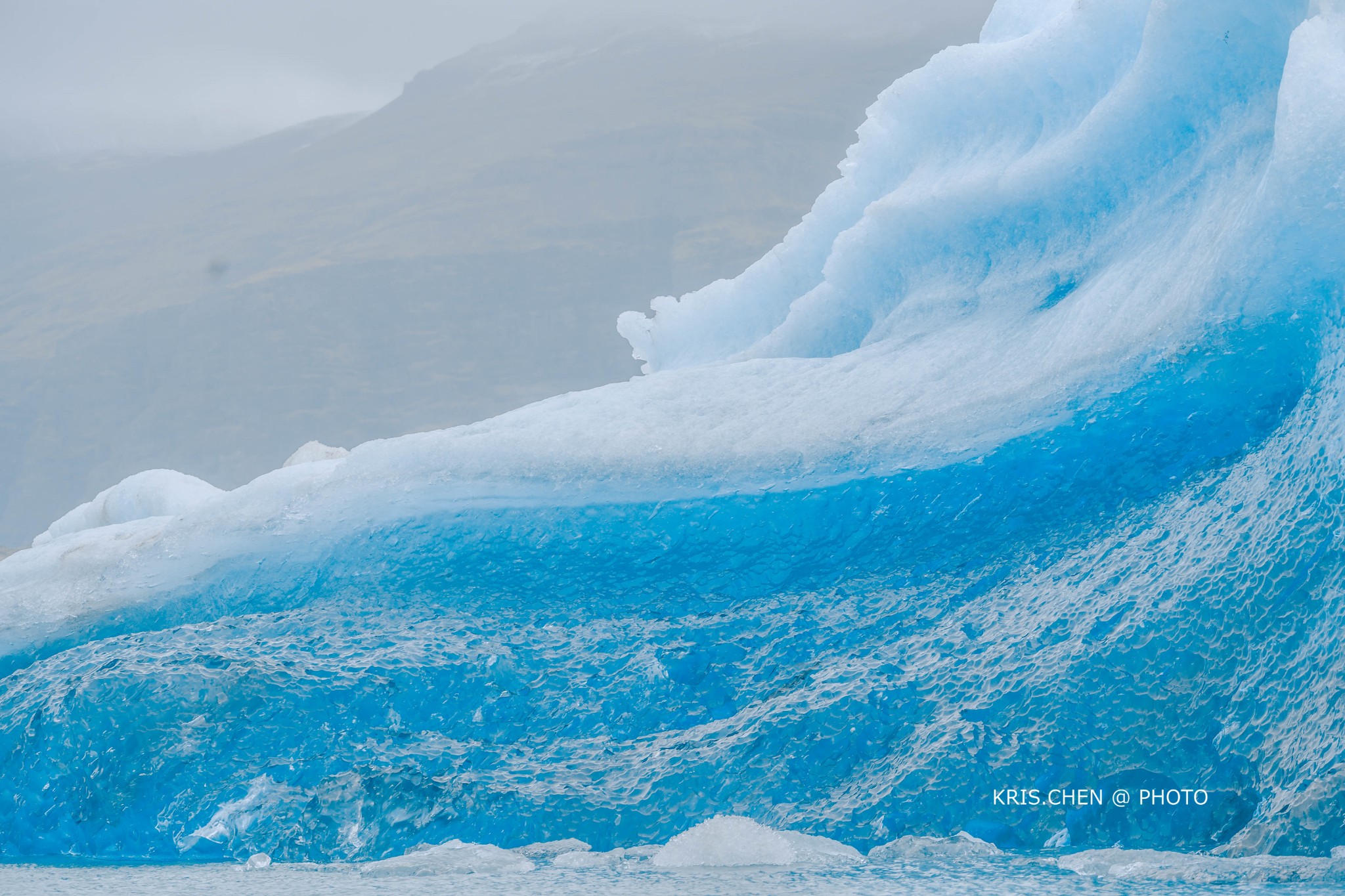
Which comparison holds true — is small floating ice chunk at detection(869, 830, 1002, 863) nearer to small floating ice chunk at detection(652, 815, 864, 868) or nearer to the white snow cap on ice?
small floating ice chunk at detection(652, 815, 864, 868)

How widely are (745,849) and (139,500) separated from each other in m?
5.28

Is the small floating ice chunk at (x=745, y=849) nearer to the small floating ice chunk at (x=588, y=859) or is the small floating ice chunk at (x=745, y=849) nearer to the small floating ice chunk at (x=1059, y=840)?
the small floating ice chunk at (x=588, y=859)

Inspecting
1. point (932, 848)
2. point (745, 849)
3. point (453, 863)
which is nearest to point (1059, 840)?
point (932, 848)

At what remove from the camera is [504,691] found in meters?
2.65

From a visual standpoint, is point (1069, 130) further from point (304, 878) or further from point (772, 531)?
point (304, 878)

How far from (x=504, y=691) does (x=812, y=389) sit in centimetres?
150

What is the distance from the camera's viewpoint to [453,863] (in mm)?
2014

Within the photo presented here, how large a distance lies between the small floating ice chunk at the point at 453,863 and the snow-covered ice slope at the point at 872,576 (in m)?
0.11

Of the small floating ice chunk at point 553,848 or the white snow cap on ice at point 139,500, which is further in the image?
the white snow cap on ice at point 139,500

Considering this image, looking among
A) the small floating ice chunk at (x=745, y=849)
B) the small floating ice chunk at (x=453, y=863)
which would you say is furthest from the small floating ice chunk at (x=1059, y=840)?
the small floating ice chunk at (x=453, y=863)

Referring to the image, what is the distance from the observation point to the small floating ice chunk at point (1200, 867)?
1.62 m

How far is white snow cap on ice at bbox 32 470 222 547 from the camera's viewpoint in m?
5.90

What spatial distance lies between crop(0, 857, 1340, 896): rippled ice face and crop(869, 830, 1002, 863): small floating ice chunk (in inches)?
3.9

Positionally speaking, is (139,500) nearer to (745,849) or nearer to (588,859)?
(588,859)
